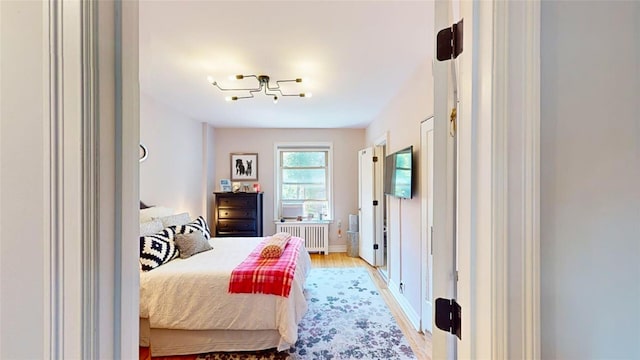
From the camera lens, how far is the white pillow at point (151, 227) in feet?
9.19

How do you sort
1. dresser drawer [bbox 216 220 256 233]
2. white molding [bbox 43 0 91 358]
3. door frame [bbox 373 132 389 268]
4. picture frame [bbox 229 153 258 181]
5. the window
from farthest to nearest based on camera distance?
the window, picture frame [bbox 229 153 258 181], dresser drawer [bbox 216 220 256 233], door frame [bbox 373 132 389 268], white molding [bbox 43 0 91 358]

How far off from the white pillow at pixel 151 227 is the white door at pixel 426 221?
2525 mm

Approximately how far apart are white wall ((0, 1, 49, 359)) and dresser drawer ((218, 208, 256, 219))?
4438 mm

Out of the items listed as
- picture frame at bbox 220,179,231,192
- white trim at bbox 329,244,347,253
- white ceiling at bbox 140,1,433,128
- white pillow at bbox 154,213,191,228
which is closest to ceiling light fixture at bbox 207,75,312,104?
white ceiling at bbox 140,1,433,128

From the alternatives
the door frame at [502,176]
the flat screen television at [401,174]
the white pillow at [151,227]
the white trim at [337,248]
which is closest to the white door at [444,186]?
the door frame at [502,176]

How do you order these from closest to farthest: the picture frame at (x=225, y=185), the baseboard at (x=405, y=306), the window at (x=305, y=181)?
the baseboard at (x=405, y=306), the picture frame at (x=225, y=185), the window at (x=305, y=181)

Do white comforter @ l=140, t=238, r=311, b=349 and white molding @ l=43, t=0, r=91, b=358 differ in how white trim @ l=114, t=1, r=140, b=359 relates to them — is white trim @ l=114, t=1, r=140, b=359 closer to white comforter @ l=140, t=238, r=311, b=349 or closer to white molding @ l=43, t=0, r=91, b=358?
white molding @ l=43, t=0, r=91, b=358

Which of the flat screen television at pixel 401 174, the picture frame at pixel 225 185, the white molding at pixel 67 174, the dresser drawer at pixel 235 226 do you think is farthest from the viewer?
the picture frame at pixel 225 185

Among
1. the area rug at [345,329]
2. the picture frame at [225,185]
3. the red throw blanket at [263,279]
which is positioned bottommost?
the area rug at [345,329]

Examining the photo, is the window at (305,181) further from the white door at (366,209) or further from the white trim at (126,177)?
the white trim at (126,177)

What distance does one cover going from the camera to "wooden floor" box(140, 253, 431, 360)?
2.38m

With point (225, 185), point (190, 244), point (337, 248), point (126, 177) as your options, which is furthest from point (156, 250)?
point (337, 248)

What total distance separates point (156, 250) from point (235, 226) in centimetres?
244

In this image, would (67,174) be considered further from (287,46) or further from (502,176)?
(287,46)
